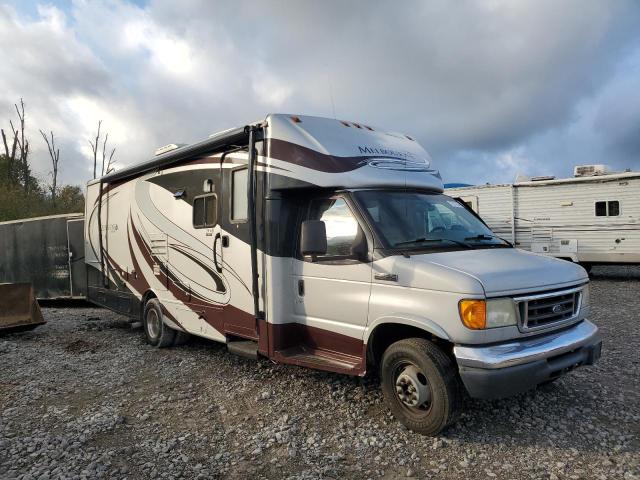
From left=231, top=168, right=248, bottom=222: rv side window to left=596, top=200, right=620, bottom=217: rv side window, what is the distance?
11.9 m

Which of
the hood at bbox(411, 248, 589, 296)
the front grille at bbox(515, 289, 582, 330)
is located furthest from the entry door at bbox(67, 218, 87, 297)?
the front grille at bbox(515, 289, 582, 330)

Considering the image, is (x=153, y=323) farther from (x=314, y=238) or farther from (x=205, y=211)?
(x=314, y=238)

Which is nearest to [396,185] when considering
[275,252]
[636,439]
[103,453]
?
[275,252]

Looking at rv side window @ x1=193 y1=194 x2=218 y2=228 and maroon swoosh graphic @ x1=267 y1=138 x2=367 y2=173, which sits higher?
maroon swoosh graphic @ x1=267 y1=138 x2=367 y2=173

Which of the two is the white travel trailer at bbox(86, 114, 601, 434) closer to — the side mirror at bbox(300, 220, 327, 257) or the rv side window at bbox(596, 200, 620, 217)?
the side mirror at bbox(300, 220, 327, 257)

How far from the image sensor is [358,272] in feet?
15.2

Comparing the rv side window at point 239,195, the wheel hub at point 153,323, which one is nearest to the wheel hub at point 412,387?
the rv side window at point 239,195

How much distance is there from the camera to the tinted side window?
4762 mm

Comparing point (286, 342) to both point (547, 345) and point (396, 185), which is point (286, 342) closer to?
point (396, 185)

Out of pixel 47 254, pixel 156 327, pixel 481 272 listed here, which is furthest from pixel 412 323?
pixel 47 254

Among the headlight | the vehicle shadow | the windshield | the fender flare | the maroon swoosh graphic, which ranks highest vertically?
the maroon swoosh graphic

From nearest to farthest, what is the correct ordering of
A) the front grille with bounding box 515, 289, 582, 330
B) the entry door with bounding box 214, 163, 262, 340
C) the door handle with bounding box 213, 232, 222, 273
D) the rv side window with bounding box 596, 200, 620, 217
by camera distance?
the front grille with bounding box 515, 289, 582, 330 → the entry door with bounding box 214, 163, 262, 340 → the door handle with bounding box 213, 232, 222, 273 → the rv side window with bounding box 596, 200, 620, 217

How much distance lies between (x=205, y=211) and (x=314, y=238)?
2.37 meters

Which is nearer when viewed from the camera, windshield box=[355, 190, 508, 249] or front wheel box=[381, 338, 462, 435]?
front wheel box=[381, 338, 462, 435]
